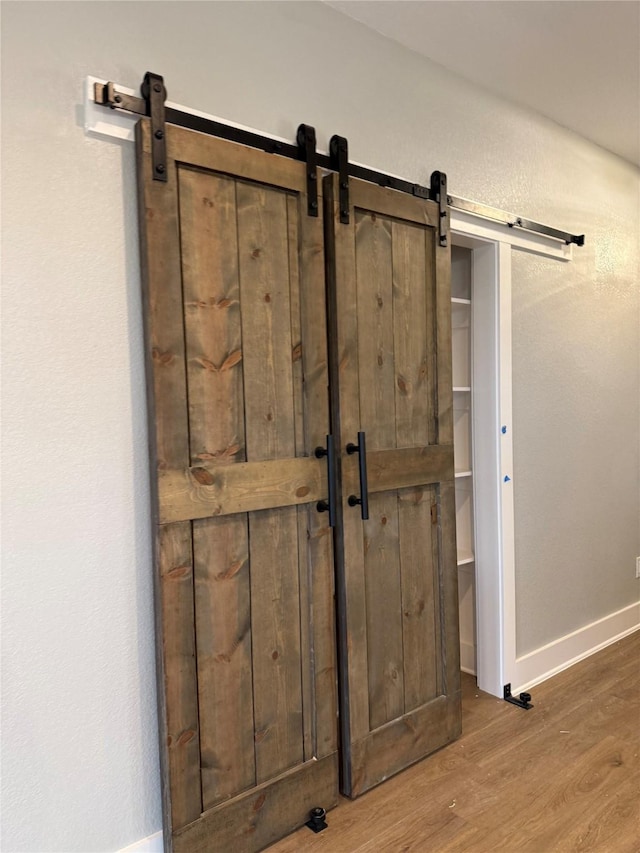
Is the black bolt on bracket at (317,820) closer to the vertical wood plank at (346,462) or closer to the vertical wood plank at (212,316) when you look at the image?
the vertical wood plank at (346,462)

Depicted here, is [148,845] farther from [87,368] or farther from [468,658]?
[468,658]

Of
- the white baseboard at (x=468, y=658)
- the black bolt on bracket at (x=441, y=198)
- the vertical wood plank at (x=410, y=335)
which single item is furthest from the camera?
the white baseboard at (x=468, y=658)

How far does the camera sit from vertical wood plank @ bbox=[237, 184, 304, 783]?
1.81 meters

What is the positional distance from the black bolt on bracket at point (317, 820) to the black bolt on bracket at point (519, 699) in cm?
114

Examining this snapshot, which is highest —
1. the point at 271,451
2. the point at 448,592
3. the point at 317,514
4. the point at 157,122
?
the point at 157,122

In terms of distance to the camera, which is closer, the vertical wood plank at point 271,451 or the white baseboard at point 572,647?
the vertical wood plank at point 271,451

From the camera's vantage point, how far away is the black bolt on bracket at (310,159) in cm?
193

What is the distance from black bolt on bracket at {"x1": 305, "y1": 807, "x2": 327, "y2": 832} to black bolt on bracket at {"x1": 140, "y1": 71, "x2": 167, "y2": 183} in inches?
75.5

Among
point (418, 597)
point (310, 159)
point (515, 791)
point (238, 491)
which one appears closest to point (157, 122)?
point (310, 159)

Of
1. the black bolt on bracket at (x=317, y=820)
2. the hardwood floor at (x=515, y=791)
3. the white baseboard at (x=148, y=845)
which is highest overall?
the white baseboard at (x=148, y=845)

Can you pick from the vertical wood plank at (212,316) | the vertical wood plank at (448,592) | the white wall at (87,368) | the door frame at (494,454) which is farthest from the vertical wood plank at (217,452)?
the door frame at (494,454)

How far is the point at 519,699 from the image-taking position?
272cm

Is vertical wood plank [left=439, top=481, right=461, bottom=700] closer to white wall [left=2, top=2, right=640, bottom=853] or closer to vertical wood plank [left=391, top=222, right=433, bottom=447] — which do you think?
vertical wood plank [left=391, top=222, right=433, bottom=447]

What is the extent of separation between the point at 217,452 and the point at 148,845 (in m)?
1.11
